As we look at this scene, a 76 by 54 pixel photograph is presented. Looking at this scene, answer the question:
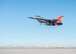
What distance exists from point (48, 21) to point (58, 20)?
356 centimetres

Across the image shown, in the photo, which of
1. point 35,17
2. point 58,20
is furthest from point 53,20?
point 35,17

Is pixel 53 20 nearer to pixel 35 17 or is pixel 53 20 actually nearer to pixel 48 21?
pixel 48 21

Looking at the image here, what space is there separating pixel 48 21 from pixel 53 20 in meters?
1.81

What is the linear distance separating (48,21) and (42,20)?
2153 mm

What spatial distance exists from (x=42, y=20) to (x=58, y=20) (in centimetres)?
566

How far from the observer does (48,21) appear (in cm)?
7412

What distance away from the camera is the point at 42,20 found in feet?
242

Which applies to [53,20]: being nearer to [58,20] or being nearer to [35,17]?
[58,20]

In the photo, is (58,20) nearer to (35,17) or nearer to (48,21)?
(48,21)

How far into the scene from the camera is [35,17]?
76.6 meters

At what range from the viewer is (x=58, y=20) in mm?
74625
